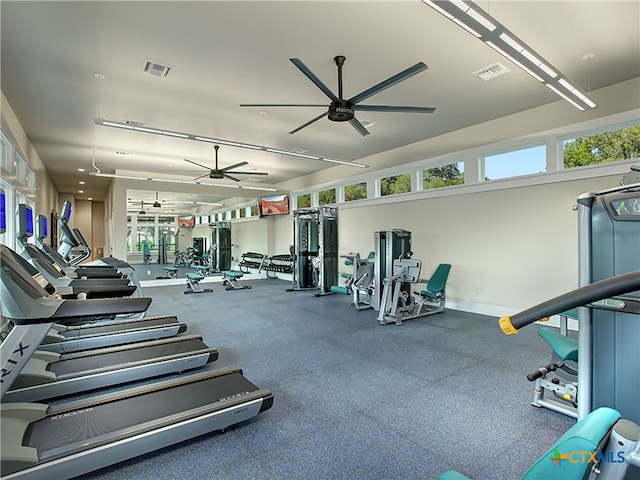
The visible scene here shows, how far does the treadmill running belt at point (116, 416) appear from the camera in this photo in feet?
5.93

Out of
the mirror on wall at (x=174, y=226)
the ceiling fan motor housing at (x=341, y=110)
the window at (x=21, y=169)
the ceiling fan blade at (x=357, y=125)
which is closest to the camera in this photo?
the ceiling fan motor housing at (x=341, y=110)

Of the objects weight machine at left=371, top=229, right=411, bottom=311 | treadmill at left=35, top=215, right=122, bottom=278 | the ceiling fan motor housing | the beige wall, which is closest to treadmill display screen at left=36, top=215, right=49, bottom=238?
treadmill at left=35, top=215, right=122, bottom=278

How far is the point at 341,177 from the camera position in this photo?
8.96 metres

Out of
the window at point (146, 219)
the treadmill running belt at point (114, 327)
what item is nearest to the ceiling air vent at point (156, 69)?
the treadmill running belt at point (114, 327)

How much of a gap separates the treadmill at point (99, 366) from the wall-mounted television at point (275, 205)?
23.7ft

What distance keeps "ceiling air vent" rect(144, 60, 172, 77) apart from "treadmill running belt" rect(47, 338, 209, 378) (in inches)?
124

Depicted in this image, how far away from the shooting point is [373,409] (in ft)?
8.27

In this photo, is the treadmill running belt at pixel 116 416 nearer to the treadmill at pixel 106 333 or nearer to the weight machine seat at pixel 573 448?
the treadmill at pixel 106 333

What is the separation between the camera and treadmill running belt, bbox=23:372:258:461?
1807 mm

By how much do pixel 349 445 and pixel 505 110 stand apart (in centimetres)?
540

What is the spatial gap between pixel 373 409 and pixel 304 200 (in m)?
8.36

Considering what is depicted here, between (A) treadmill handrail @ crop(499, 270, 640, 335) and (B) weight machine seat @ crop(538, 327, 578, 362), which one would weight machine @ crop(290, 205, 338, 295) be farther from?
(A) treadmill handrail @ crop(499, 270, 640, 335)

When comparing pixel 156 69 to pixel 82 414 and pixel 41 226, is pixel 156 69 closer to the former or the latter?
pixel 41 226

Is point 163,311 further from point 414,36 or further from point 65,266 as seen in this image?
point 414,36
